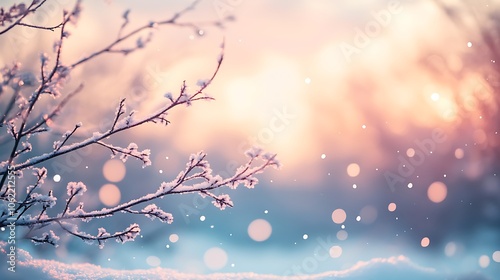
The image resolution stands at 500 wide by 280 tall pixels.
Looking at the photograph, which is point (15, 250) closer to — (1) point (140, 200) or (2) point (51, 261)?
(1) point (140, 200)

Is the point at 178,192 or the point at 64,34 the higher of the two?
the point at 64,34

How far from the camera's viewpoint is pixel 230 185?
3.07 meters

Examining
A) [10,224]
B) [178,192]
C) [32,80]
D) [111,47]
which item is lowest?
[10,224]

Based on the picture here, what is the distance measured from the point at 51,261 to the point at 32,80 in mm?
5121

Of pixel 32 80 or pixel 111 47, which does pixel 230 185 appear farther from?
pixel 32 80

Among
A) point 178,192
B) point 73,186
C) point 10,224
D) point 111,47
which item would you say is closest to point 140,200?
point 178,192

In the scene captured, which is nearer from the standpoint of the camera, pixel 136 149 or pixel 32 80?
pixel 32 80

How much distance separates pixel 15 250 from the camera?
11.8 ft

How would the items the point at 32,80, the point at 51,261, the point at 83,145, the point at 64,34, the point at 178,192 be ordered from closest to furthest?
the point at 32,80, the point at 64,34, the point at 83,145, the point at 178,192, the point at 51,261

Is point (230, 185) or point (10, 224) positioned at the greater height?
point (230, 185)

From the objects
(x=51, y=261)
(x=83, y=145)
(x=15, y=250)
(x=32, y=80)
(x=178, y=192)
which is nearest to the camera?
(x=32, y=80)

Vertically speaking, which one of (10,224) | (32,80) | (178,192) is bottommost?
(10,224)

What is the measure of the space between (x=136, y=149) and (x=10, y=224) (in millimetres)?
1078

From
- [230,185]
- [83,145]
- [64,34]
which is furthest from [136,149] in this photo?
[64,34]
